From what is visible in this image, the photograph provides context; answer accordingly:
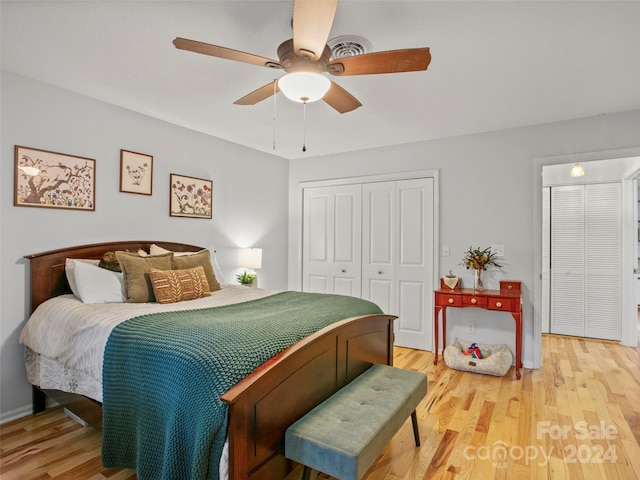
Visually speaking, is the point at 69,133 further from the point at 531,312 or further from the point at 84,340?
the point at 531,312

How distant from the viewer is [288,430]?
1.64 metres

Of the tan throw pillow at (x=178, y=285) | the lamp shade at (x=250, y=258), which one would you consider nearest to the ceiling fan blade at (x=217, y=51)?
the tan throw pillow at (x=178, y=285)

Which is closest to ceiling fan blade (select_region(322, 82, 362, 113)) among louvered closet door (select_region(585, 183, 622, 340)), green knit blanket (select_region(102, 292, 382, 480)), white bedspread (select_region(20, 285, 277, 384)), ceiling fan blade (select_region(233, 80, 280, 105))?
ceiling fan blade (select_region(233, 80, 280, 105))

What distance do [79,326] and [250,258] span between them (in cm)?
223

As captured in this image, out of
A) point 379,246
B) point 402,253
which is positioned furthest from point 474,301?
point 379,246

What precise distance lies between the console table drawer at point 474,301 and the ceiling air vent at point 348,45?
2.54 metres

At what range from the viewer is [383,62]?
72.3 inches

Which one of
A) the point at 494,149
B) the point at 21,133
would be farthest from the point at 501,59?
the point at 21,133

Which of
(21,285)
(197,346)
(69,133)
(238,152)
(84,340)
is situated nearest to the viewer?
(197,346)

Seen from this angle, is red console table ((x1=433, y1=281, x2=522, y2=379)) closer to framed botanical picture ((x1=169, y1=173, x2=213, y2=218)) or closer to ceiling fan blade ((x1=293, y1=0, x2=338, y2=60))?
framed botanical picture ((x1=169, y1=173, x2=213, y2=218))

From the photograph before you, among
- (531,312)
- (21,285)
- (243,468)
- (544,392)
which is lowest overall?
(544,392)

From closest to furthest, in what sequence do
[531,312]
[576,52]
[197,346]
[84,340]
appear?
1. [197,346]
2. [84,340]
3. [576,52]
4. [531,312]

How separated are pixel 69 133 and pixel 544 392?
4.44 metres

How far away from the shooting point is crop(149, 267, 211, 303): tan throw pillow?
269 centimetres
